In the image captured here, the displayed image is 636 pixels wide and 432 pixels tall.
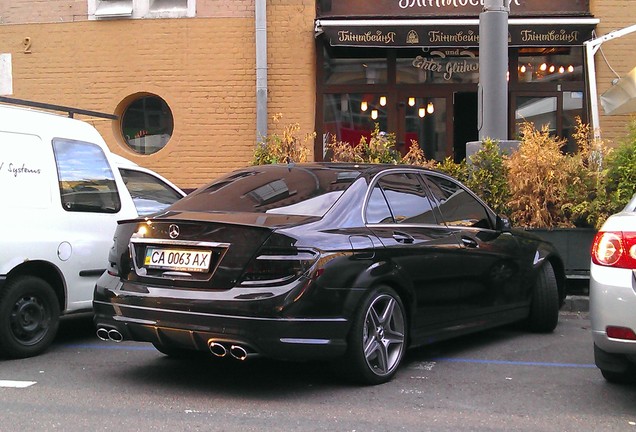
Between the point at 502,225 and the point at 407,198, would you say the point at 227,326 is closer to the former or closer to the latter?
the point at 407,198

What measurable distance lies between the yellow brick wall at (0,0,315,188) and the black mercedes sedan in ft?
22.7

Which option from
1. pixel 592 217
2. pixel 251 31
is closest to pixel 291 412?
pixel 592 217

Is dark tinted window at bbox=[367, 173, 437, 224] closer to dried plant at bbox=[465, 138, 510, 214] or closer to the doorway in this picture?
dried plant at bbox=[465, 138, 510, 214]

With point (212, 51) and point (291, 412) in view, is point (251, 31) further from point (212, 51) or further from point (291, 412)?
point (291, 412)

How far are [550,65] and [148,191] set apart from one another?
8.15 metres

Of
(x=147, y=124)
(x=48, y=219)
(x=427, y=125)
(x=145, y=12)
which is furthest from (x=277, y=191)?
(x=145, y=12)

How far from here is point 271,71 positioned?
1249 centimetres

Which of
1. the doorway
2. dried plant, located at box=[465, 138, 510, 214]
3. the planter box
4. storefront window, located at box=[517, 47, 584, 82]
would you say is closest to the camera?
the planter box

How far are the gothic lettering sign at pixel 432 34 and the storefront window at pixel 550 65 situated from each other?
0.69m

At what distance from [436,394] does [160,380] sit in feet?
6.20

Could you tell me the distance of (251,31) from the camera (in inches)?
492

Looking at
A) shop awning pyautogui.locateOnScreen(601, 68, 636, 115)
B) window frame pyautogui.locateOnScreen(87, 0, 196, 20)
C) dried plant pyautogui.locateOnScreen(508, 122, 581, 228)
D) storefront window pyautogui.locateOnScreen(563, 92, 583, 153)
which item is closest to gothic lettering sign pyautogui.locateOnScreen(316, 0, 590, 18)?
storefront window pyautogui.locateOnScreen(563, 92, 583, 153)

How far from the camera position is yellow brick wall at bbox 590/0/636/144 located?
40.1ft

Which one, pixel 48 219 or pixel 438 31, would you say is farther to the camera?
pixel 438 31
